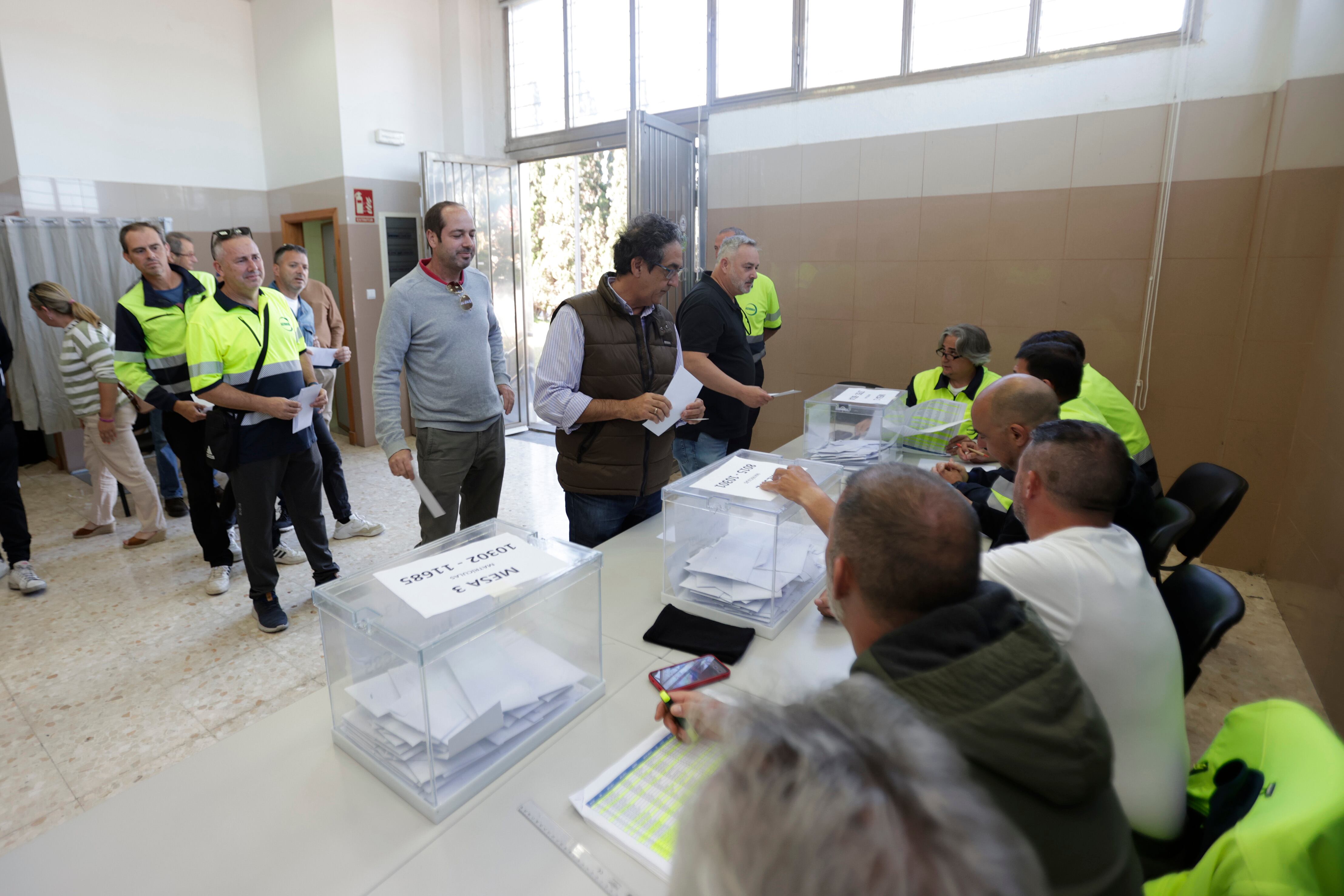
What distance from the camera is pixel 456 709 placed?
107 cm

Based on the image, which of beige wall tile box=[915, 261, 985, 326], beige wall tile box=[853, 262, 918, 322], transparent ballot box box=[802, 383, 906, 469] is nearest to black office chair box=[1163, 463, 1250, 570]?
transparent ballot box box=[802, 383, 906, 469]

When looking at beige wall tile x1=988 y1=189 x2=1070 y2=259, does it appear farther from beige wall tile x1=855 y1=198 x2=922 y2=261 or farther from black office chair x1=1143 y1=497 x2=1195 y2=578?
black office chair x1=1143 y1=497 x2=1195 y2=578

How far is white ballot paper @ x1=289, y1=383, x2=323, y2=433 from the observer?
2777mm

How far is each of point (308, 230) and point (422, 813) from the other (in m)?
6.64

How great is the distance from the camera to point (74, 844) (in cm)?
95

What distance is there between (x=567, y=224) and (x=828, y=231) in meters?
2.66

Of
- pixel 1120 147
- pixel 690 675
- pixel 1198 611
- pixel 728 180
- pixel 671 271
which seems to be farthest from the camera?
pixel 728 180

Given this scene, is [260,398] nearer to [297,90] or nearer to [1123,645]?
[1123,645]

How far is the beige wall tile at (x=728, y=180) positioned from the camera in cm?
476

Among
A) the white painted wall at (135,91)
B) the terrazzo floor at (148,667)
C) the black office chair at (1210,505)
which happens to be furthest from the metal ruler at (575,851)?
the white painted wall at (135,91)

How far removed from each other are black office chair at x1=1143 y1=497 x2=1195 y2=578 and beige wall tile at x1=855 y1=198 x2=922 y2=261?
2.50m

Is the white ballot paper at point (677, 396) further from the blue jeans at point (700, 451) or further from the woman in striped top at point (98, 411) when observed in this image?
the woman in striped top at point (98, 411)

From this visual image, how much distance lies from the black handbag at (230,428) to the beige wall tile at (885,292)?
3306 millimetres

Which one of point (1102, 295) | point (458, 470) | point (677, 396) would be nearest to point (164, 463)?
point (458, 470)
